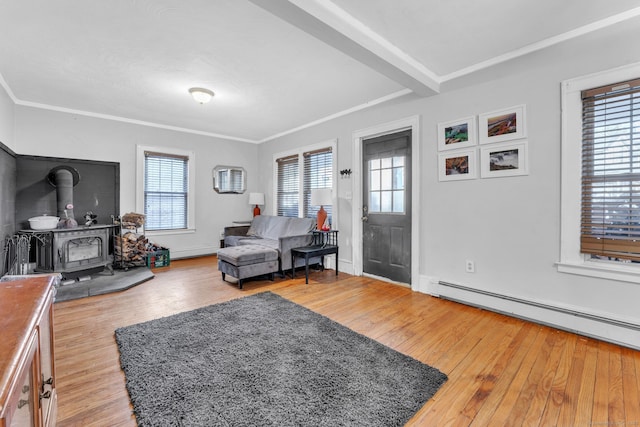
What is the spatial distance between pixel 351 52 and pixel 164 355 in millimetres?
2820

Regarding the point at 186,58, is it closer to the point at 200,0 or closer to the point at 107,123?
the point at 200,0

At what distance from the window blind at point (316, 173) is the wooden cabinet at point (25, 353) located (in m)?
3.87

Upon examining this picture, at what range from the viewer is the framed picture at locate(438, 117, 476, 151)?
307cm

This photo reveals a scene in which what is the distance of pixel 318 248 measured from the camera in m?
4.17

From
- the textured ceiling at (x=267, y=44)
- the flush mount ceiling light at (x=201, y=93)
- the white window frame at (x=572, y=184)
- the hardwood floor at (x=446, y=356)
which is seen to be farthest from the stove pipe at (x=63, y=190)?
the white window frame at (x=572, y=184)

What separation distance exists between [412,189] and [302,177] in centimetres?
234

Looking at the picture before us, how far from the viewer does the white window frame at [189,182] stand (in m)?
4.98

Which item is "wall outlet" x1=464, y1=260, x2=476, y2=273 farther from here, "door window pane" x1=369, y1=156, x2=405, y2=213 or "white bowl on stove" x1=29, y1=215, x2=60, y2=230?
"white bowl on stove" x1=29, y1=215, x2=60, y2=230

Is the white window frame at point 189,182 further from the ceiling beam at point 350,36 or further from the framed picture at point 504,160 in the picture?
the framed picture at point 504,160

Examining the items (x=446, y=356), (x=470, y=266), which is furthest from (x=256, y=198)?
(x=446, y=356)

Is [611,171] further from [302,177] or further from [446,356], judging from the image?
[302,177]

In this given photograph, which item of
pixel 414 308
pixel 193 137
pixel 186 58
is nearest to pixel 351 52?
pixel 186 58

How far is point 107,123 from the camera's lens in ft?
15.3

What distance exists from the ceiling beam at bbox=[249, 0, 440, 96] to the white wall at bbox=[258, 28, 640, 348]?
57 centimetres
